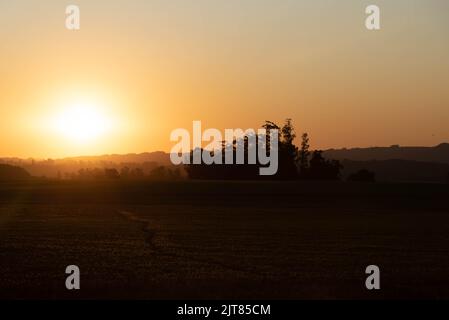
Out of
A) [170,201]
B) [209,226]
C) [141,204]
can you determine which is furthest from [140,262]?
[170,201]

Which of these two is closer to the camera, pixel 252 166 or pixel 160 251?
pixel 160 251

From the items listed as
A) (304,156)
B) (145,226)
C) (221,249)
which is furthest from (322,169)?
(221,249)

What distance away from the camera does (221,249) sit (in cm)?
2830

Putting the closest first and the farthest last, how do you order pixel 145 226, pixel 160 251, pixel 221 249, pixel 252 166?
pixel 160 251 < pixel 221 249 < pixel 145 226 < pixel 252 166

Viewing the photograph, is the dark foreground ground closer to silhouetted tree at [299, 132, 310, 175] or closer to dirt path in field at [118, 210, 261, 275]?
dirt path in field at [118, 210, 261, 275]

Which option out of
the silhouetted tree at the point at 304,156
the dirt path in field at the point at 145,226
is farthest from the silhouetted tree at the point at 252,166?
the dirt path in field at the point at 145,226

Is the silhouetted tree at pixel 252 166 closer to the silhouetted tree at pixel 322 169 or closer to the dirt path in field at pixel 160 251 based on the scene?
the silhouetted tree at pixel 322 169

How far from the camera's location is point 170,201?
213 ft

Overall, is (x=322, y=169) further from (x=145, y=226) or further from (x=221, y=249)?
(x=221, y=249)

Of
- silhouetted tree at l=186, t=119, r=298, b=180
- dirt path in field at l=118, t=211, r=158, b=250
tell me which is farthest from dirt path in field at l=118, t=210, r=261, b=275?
silhouetted tree at l=186, t=119, r=298, b=180

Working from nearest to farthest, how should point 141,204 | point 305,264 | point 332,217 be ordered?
point 305,264 → point 332,217 → point 141,204

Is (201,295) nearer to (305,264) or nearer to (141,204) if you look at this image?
(305,264)

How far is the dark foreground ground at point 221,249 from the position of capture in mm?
19625
